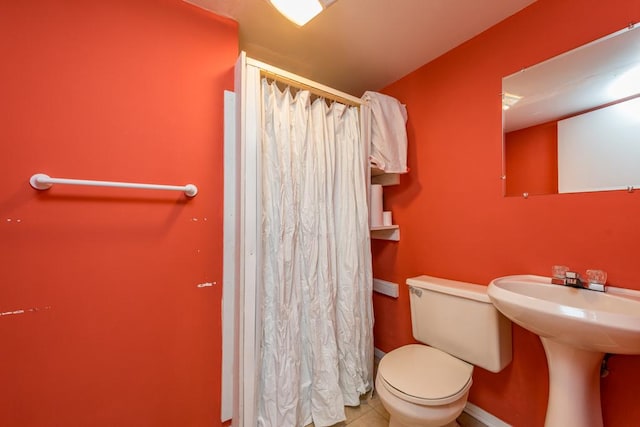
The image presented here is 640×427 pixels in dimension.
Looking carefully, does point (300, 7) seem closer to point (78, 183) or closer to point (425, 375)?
point (78, 183)

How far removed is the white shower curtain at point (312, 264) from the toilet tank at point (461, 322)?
332mm

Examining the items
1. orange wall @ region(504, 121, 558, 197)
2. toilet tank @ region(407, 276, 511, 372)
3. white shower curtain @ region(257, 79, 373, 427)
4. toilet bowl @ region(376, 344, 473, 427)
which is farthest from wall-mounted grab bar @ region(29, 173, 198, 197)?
orange wall @ region(504, 121, 558, 197)

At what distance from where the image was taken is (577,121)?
1115 mm

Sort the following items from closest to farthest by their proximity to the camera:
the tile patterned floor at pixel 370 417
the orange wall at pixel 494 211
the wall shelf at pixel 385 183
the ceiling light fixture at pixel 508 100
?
the orange wall at pixel 494 211 → the ceiling light fixture at pixel 508 100 → the tile patterned floor at pixel 370 417 → the wall shelf at pixel 385 183

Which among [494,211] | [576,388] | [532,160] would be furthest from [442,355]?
[532,160]

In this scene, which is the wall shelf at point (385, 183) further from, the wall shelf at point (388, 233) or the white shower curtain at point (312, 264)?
the white shower curtain at point (312, 264)

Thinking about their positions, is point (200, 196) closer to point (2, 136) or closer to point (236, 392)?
point (2, 136)

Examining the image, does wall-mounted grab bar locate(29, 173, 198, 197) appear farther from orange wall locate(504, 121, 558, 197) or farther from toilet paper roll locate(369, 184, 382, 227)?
orange wall locate(504, 121, 558, 197)

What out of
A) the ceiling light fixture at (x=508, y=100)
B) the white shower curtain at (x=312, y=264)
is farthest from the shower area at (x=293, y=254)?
the ceiling light fixture at (x=508, y=100)

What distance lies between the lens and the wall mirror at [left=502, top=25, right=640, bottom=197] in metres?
0.98

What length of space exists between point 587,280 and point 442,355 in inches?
29.1

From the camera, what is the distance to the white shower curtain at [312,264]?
50.2 inches

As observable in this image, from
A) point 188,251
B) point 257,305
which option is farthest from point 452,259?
point 188,251

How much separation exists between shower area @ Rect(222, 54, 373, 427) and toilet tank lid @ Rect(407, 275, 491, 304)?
13.4 inches
